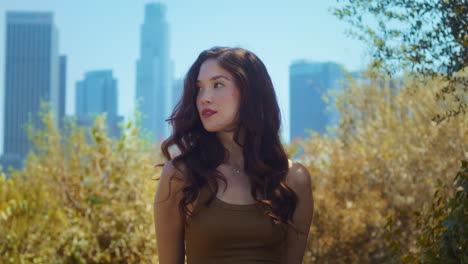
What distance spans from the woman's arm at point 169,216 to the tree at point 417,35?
1.27m

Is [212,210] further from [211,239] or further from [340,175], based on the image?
[340,175]

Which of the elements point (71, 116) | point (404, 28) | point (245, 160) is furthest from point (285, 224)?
point (71, 116)

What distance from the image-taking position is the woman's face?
83.3 inches

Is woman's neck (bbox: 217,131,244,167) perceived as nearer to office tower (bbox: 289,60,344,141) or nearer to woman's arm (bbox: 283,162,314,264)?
woman's arm (bbox: 283,162,314,264)

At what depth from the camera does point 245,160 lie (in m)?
2.18

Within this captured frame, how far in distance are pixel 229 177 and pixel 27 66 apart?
162687 millimetres

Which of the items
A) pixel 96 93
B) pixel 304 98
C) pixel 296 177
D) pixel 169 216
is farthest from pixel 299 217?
pixel 96 93

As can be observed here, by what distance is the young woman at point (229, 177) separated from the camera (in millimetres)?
1961

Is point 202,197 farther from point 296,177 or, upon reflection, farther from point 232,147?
point 296,177

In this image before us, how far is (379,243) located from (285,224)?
3355 mm

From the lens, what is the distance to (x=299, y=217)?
217 cm

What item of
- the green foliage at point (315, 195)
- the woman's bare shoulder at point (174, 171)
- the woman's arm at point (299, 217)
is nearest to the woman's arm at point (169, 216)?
the woman's bare shoulder at point (174, 171)

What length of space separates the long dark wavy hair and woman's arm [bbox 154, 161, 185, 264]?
34 millimetres

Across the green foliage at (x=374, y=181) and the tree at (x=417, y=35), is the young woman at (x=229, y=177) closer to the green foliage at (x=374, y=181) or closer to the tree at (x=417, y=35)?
the tree at (x=417, y=35)
